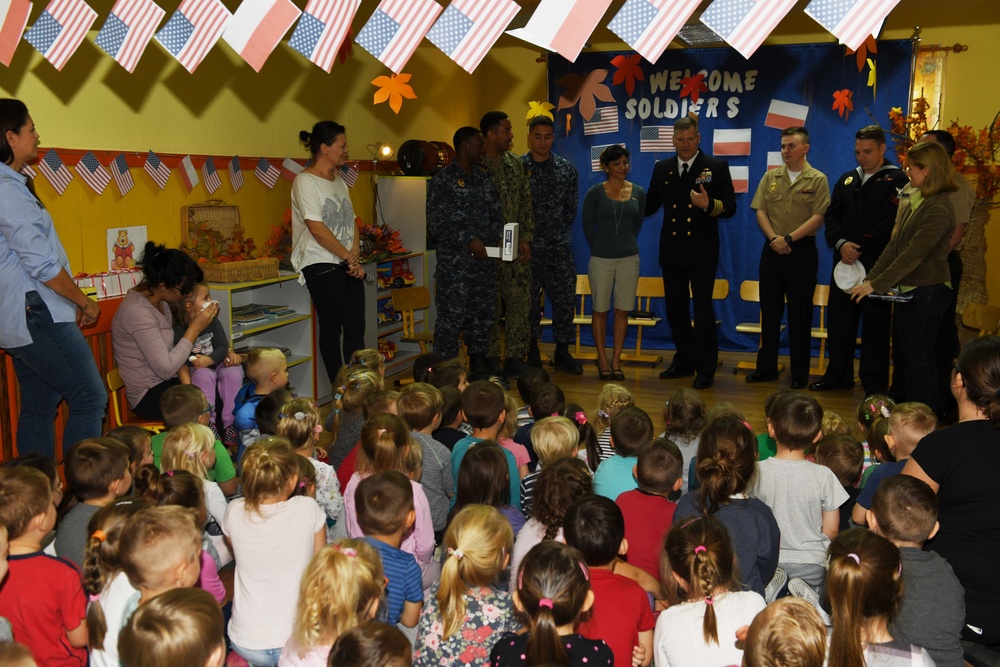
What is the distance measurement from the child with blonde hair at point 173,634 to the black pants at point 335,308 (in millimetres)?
3426

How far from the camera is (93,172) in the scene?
453cm

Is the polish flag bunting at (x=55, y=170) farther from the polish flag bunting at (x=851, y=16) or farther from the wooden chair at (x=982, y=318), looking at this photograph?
the wooden chair at (x=982, y=318)

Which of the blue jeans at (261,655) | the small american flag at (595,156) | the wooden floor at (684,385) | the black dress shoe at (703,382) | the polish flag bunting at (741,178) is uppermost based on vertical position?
the small american flag at (595,156)

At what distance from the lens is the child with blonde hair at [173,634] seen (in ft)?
5.41

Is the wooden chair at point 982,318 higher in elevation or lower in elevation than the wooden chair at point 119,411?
higher

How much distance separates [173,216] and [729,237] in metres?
4.27

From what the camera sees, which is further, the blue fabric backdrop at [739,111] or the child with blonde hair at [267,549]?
the blue fabric backdrop at [739,111]

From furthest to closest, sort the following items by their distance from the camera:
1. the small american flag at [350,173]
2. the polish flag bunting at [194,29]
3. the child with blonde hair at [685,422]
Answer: the small american flag at [350,173] → the polish flag bunting at [194,29] → the child with blonde hair at [685,422]

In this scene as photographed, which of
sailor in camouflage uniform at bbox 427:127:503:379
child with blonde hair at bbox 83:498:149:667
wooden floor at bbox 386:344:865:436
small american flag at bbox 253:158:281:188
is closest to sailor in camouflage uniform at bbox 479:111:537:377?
sailor in camouflage uniform at bbox 427:127:503:379

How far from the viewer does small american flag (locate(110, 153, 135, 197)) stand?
467cm

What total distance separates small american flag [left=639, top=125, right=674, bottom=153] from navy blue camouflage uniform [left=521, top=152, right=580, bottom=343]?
1245mm

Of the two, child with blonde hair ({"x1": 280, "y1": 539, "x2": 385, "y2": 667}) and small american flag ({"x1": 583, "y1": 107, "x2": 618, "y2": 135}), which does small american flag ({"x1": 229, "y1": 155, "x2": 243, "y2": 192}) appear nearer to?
small american flag ({"x1": 583, "y1": 107, "x2": 618, "y2": 135})

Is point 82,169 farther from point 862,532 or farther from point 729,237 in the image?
point 729,237

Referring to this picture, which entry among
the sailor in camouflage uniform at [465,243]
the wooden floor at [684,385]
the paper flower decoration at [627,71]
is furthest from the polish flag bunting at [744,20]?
the paper flower decoration at [627,71]
